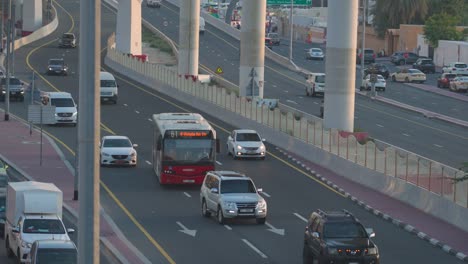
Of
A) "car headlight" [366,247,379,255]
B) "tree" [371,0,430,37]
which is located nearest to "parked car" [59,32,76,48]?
"tree" [371,0,430,37]

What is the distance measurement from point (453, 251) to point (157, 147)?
54.2ft

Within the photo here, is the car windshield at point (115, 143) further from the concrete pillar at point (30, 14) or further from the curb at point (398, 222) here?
the concrete pillar at point (30, 14)

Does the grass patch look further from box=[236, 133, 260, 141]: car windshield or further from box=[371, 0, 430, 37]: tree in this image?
box=[236, 133, 260, 141]: car windshield

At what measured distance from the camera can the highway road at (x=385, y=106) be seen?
217 ft

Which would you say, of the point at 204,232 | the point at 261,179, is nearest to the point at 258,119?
the point at 261,179

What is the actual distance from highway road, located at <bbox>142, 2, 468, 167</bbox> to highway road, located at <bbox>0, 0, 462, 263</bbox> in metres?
9.86

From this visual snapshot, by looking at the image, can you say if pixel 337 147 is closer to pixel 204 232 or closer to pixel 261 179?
pixel 261 179

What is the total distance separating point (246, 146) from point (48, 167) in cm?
1004

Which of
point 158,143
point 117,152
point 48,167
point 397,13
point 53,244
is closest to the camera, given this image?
point 53,244

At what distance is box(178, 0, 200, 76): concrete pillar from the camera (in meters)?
99.8

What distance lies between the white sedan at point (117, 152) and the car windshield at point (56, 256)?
82.8ft

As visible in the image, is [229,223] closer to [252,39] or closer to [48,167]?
[48,167]

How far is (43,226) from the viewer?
104ft

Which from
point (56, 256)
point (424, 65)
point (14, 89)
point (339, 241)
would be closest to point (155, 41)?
point (424, 65)
